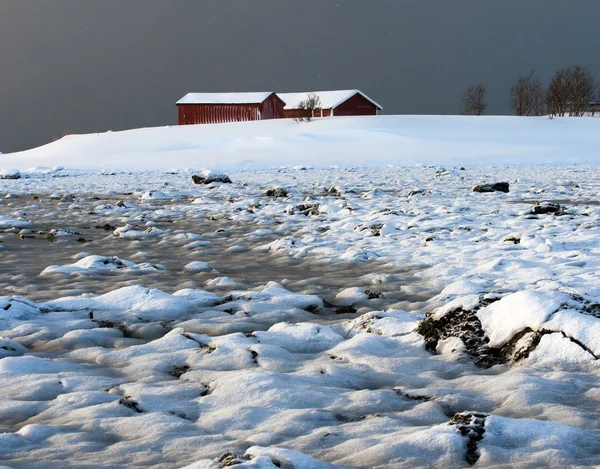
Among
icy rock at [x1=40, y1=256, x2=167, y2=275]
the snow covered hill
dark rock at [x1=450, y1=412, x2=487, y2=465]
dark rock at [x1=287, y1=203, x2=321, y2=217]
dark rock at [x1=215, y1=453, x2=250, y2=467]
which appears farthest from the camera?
the snow covered hill

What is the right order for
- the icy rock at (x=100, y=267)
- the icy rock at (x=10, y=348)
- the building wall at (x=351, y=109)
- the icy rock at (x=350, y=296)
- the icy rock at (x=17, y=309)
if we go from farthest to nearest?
1. the building wall at (x=351, y=109)
2. the icy rock at (x=100, y=267)
3. the icy rock at (x=350, y=296)
4. the icy rock at (x=17, y=309)
5. the icy rock at (x=10, y=348)

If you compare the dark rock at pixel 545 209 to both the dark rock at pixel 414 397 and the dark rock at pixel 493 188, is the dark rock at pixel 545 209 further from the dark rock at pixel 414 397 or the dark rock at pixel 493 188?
the dark rock at pixel 414 397

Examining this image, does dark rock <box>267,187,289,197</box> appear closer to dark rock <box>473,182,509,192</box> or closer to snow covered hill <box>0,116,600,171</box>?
dark rock <box>473,182,509,192</box>

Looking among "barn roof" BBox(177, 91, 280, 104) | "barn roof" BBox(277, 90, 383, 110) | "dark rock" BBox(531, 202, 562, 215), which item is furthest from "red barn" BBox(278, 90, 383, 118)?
"dark rock" BBox(531, 202, 562, 215)

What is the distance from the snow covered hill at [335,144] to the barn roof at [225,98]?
12.2 meters

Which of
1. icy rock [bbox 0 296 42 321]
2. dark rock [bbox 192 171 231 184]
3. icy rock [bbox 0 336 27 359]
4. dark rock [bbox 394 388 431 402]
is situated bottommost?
dark rock [bbox 394 388 431 402]

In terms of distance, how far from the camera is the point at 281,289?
4.55m

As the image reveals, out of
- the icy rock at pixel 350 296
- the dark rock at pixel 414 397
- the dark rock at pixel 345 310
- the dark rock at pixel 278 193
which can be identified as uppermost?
the dark rock at pixel 278 193

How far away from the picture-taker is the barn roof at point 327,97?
2228 inches

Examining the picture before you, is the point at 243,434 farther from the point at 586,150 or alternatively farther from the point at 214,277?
the point at 586,150

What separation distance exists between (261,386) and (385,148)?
2765 cm

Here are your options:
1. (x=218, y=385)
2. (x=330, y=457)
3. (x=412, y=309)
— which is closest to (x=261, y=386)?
(x=218, y=385)

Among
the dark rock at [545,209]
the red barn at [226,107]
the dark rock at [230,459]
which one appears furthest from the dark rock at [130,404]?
the red barn at [226,107]

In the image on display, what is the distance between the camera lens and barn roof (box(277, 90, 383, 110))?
56.6 m
